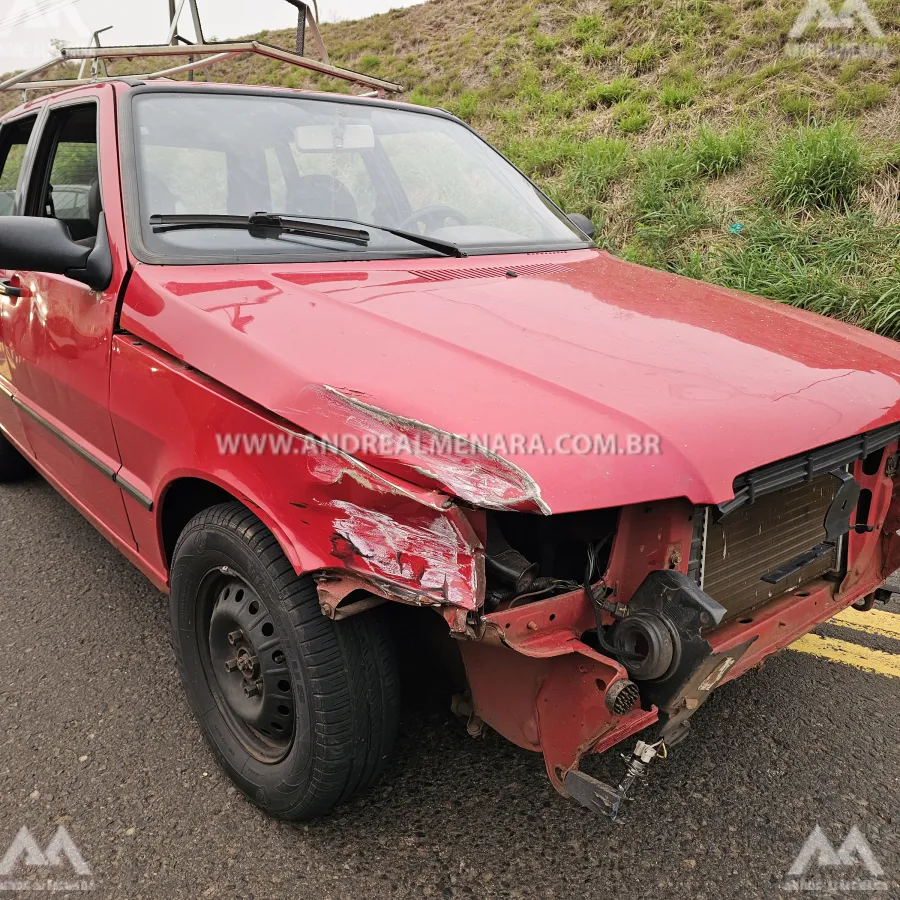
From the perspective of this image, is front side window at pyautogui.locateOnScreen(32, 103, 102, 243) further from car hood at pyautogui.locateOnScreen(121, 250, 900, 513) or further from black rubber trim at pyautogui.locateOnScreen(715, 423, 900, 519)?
black rubber trim at pyautogui.locateOnScreen(715, 423, 900, 519)

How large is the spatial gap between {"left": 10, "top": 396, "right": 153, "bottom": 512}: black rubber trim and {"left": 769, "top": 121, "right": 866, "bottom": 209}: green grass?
5.88 meters

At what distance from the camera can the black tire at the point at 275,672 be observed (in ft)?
5.64

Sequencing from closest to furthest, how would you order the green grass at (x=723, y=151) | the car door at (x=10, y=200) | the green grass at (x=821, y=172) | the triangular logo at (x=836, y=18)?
1. the car door at (x=10, y=200)
2. the green grass at (x=821, y=172)
3. the green grass at (x=723, y=151)
4. the triangular logo at (x=836, y=18)

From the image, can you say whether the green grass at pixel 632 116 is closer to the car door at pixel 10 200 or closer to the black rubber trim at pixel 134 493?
the car door at pixel 10 200

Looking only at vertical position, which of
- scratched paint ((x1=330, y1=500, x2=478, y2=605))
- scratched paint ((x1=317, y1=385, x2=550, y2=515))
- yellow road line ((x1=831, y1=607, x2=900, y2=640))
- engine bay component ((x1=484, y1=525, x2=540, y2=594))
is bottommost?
yellow road line ((x1=831, y1=607, x2=900, y2=640))

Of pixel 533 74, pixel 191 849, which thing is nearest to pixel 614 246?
pixel 533 74

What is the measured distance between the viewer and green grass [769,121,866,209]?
6.27m

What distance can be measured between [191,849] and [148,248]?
162cm

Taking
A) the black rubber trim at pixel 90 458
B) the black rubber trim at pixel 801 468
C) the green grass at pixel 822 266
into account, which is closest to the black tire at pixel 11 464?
the black rubber trim at pixel 90 458

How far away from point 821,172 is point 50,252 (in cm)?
616

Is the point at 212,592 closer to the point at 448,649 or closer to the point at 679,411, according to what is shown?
the point at 448,649

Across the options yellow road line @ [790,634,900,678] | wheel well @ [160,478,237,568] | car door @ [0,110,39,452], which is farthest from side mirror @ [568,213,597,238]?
car door @ [0,110,39,452]

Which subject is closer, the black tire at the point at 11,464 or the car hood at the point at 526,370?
the car hood at the point at 526,370

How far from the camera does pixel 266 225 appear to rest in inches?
93.5
